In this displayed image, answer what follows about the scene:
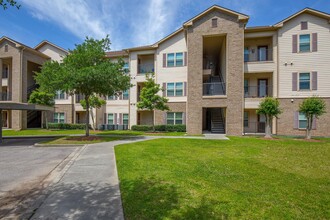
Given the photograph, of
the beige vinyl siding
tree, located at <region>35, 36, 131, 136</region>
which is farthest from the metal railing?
tree, located at <region>35, 36, 131, 136</region>

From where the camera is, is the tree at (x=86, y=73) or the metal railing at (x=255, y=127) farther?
the metal railing at (x=255, y=127)

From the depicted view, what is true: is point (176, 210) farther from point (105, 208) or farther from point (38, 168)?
point (38, 168)

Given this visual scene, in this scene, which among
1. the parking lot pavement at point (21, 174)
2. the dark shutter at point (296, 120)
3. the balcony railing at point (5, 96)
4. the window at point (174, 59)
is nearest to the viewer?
the parking lot pavement at point (21, 174)

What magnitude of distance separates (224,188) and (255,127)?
19.3 meters

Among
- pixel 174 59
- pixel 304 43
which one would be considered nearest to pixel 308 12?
pixel 304 43

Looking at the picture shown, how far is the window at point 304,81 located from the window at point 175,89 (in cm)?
1323

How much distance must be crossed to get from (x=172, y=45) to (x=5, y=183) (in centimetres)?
2240

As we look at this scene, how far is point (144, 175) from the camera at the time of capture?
6.04m

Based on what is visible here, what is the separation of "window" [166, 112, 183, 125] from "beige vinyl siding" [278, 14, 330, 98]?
38.2 ft

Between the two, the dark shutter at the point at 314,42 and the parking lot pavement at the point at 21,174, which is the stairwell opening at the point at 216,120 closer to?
the dark shutter at the point at 314,42

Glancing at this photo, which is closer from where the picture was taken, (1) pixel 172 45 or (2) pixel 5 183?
(2) pixel 5 183

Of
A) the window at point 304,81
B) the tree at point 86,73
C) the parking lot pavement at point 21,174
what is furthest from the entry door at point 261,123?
the parking lot pavement at point 21,174

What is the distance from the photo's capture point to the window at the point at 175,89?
23.7 metres

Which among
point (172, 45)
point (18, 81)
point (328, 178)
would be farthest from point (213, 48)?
point (18, 81)
